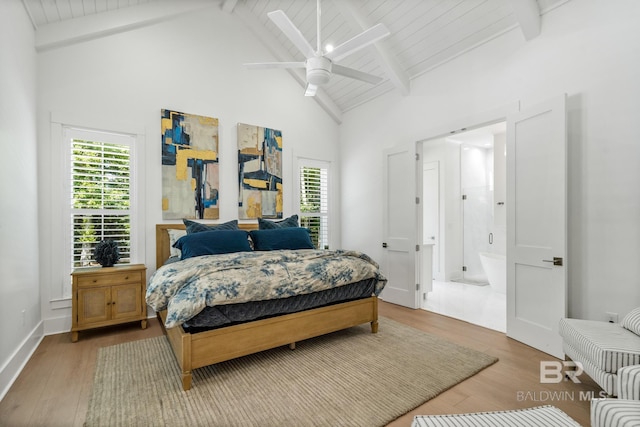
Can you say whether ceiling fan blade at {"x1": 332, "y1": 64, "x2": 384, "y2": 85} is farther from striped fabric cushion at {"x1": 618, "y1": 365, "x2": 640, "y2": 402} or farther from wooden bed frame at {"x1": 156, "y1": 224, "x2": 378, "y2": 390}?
striped fabric cushion at {"x1": 618, "y1": 365, "x2": 640, "y2": 402}

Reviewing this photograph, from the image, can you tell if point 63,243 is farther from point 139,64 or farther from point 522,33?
point 522,33

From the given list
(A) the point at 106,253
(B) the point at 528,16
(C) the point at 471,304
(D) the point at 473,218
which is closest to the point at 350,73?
(B) the point at 528,16

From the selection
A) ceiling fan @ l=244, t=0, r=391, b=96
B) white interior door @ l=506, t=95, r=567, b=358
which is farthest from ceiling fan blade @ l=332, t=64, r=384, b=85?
white interior door @ l=506, t=95, r=567, b=358

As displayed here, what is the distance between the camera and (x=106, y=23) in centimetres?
344

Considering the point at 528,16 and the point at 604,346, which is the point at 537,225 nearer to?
the point at 604,346

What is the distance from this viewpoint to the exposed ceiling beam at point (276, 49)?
450cm

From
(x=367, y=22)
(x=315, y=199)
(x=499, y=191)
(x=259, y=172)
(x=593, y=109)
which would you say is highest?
(x=367, y=22)

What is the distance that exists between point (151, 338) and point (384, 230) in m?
3.22

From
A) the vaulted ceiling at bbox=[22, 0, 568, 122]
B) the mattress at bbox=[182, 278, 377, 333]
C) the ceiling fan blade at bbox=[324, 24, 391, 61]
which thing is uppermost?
the vaulted ceiling at bbox=[22, 0, 568, 122]

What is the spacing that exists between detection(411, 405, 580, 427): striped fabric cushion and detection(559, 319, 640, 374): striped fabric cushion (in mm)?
875

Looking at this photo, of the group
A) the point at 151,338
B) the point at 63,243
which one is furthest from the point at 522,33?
the point at 63,243

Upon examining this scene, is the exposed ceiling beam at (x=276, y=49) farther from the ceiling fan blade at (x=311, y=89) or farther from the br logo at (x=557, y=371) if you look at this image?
the br logo at (x=557, y=371)

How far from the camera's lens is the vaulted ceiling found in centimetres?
311

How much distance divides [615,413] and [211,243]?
10.6 feet
